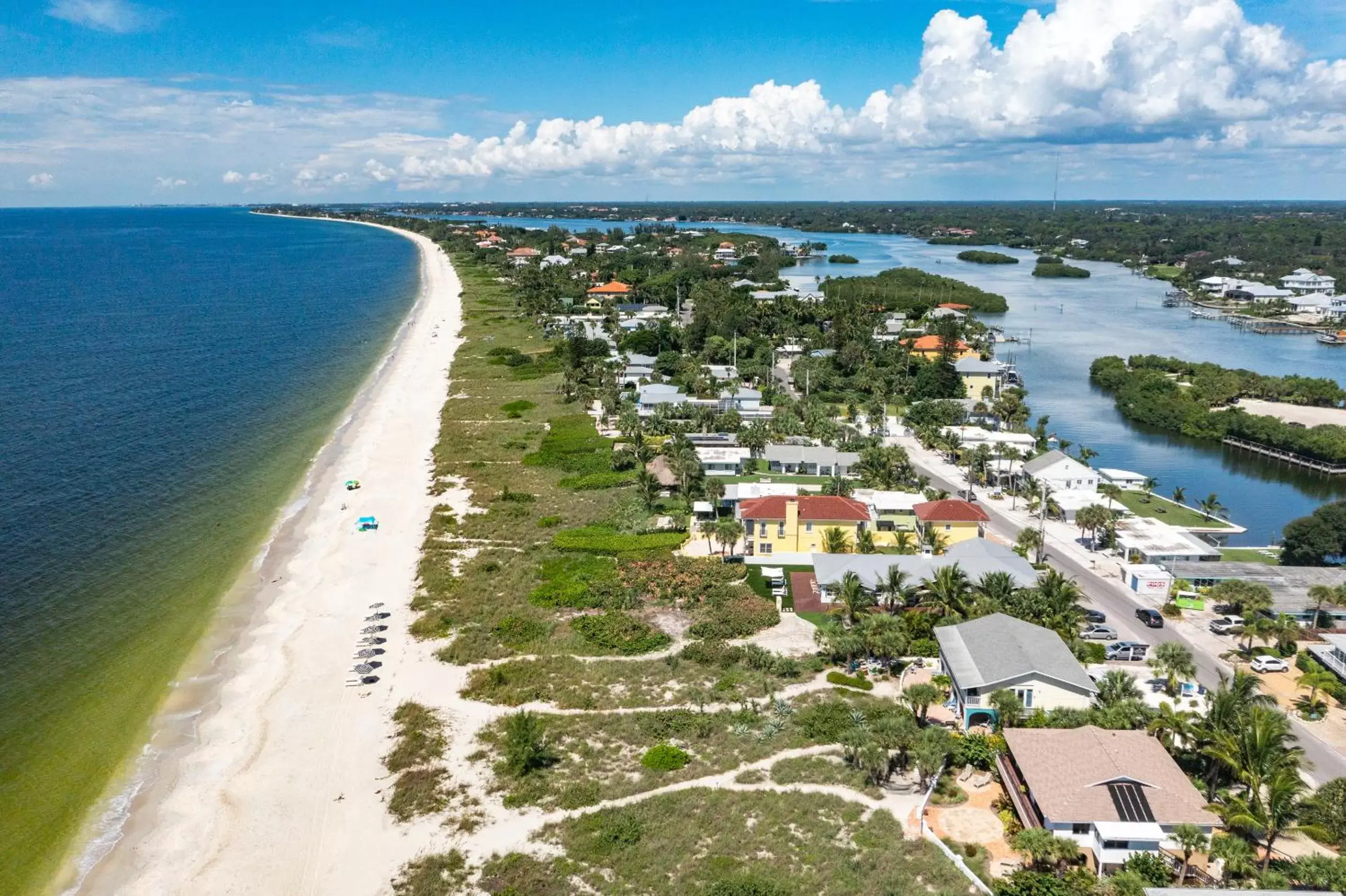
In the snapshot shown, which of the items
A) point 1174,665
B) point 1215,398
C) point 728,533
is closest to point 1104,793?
point 1174,665

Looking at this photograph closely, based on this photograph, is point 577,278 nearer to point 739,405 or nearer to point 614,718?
point 739,405

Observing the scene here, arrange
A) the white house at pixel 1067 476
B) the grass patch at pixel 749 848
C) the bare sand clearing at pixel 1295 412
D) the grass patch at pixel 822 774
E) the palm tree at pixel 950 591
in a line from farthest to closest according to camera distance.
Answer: the bare sand clearing at pixel 1295 412 → the white house at pixel 1067 476 → the palm tree at pixel 950 591 → the grass patch at pixel 822 774 → the grass patch at pixel 749 848

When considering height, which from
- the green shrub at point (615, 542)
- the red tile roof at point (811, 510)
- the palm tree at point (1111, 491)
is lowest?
the palm tree at point (1111, 491)

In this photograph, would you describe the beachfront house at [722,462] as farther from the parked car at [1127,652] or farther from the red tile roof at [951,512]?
the parked car at [1127,652]

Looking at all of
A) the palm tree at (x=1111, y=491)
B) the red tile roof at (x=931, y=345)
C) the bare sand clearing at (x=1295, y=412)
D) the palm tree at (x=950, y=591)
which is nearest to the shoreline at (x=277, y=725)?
the palm tree at (x=950, y=591)

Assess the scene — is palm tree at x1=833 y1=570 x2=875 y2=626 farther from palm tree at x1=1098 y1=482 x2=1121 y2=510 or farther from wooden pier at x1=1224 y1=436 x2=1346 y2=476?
wooden pier at x1=1224 y1=436 x2=1346 y2=476

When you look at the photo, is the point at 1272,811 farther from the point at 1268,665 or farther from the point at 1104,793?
the point at 1268,665
